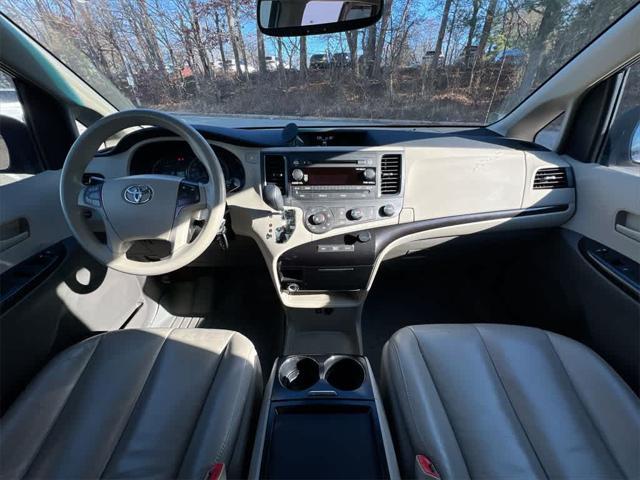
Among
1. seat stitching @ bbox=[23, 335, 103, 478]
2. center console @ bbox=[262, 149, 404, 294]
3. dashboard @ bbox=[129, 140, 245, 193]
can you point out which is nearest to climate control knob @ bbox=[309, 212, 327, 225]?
center console @ bbox=[262, 149, 404, 294]

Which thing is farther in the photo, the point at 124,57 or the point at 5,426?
the point at 124,57

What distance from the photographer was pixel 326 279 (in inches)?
72.0

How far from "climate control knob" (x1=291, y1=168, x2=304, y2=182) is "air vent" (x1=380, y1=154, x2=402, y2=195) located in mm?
390

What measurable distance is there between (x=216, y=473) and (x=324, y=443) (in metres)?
0.30

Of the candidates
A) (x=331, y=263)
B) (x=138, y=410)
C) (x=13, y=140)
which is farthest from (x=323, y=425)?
(x=13, y=140)

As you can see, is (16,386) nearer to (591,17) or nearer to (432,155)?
(432,155)

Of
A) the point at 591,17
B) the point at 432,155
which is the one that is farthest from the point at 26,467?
the point at 591,17

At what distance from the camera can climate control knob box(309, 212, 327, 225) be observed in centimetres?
164

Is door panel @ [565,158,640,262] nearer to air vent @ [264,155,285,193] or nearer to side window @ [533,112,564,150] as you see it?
side window @ [533,112,564,150]

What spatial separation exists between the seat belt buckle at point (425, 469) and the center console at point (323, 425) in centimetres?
6

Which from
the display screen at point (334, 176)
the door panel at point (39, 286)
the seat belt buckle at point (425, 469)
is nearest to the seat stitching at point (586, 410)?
the seat belt buckle at point (425, 469)

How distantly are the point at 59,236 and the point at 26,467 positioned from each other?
100cm

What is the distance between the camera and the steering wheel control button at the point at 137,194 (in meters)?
1.26

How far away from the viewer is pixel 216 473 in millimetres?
880
